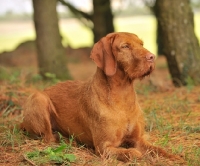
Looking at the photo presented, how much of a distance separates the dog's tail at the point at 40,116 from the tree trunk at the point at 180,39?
3.64 metres

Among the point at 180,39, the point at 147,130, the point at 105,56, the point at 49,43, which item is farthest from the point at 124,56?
the point at 49,43

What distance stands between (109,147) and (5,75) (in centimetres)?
563

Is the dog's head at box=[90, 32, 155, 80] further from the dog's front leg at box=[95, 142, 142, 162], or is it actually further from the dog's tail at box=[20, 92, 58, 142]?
the dog's tail at box=[20, 92, 58, 142]

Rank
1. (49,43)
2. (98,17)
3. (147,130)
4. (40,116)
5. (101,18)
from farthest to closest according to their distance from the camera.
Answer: (101,18) → (98,17) → (49,43) → (147,130) → (40,116)

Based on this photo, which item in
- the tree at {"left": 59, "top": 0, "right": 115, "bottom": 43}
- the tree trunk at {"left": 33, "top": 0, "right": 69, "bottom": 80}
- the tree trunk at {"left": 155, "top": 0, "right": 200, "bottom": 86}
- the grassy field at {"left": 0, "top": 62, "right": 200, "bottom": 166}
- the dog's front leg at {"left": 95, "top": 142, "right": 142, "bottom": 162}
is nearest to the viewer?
the grassy field at {"left": 0, "top": 62, "right": 200, "bottom": 166}

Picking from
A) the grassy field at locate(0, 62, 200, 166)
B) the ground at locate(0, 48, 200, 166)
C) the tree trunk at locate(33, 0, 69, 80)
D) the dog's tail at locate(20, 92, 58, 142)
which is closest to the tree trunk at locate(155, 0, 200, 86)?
the ground at locate(0, 48, 200, 166)

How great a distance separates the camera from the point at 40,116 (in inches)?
230

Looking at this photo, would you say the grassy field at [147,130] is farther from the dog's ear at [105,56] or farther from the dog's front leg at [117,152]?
the dog's ear at [105,56]

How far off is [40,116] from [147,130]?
141cm

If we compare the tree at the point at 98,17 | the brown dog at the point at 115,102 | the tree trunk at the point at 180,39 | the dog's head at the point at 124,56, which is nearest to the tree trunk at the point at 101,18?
the tree at the point at 98,17

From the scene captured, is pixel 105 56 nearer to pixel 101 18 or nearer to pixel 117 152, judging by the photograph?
pixel 117 152

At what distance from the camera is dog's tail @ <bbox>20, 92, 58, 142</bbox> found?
5.83 metres

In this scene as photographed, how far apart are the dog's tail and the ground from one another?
16cm

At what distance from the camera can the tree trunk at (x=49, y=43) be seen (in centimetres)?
977
